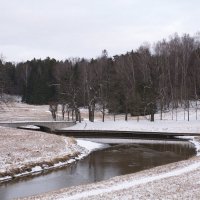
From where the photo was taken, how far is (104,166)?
121 feet

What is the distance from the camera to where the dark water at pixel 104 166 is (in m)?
27.8

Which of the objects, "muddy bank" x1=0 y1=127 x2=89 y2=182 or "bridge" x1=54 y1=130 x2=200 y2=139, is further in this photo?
"bridge" x1=54 y1=130 x2=200 y2=139

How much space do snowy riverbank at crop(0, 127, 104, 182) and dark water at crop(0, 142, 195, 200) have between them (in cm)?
153

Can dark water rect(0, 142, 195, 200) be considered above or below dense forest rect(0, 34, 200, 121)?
below

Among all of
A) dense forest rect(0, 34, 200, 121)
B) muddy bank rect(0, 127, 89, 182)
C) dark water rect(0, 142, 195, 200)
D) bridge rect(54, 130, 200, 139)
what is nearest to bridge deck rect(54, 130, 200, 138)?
bridge rect(54, 130, 200, 139)

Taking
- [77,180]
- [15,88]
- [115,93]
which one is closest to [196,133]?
[115,93]

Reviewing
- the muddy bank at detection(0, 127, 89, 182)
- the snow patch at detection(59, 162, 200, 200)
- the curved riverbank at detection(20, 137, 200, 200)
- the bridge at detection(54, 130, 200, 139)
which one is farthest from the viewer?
the bridge at detection(54, 130, 200, 139)

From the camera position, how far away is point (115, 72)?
103812 mm

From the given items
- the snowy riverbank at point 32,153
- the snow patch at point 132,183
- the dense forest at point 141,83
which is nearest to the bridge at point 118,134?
the dense forest at point 141,83

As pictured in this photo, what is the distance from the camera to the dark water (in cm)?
2777

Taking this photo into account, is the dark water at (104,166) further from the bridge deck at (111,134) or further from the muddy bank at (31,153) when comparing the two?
the bridge deck at (111,134)

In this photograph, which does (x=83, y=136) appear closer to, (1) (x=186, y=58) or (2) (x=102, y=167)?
(2) (x=102, y=167)

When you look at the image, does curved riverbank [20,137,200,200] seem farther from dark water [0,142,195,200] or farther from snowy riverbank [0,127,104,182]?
snowy riverbank [0,127,104,182]

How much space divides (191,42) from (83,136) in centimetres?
4596
